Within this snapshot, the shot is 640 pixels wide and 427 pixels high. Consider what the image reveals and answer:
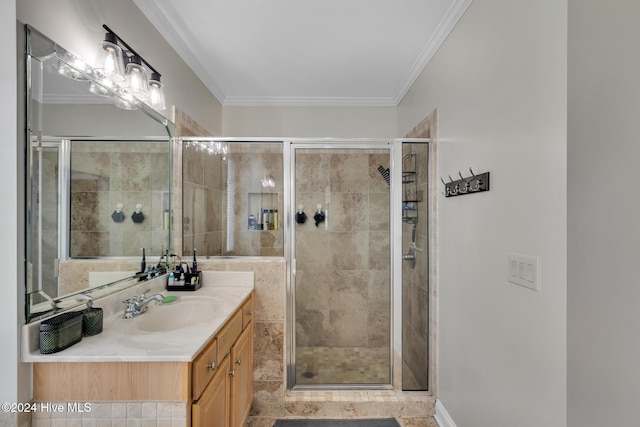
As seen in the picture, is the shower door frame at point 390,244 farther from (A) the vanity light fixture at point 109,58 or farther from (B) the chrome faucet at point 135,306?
(A) the vanity light fixture at point 109,58

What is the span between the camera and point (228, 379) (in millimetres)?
1534

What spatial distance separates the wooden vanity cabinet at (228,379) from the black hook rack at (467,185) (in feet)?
4.54

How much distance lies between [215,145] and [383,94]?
1.71m

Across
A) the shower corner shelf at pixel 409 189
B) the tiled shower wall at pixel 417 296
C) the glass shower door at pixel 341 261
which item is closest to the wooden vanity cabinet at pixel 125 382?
the glass shower door at pixel 341 261

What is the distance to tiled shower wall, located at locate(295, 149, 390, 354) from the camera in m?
2.43

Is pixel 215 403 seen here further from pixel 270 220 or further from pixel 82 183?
pixel 270 220

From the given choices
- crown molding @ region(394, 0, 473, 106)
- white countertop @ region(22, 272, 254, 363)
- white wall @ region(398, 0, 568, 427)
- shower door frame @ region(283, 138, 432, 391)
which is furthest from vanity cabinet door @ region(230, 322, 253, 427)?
crown molding @ region(394, 0, 473, 106)

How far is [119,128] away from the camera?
64.0 inches

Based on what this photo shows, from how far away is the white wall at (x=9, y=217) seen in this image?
3.42 feet

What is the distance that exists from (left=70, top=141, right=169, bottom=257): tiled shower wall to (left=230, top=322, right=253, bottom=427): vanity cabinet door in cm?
76

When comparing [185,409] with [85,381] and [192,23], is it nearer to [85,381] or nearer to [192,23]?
[85,381]

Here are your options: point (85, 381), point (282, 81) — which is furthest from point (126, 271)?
point (282, 81)

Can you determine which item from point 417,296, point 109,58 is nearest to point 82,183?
point 109,58

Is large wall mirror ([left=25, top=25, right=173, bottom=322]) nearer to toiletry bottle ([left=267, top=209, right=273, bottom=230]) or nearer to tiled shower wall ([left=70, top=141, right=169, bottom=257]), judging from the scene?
tiled shower wall ([left=70, top=141, right=169, bottom=257])
